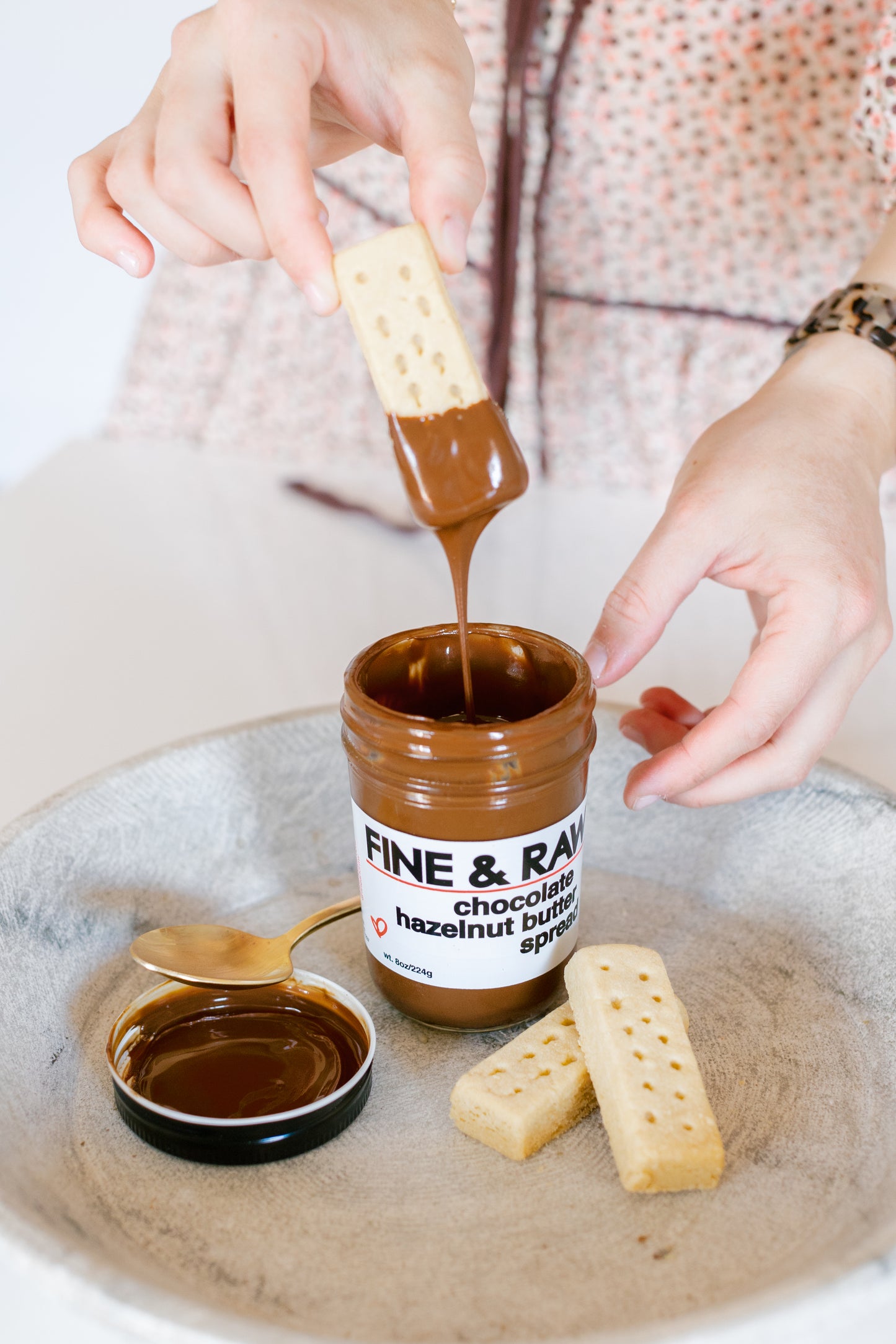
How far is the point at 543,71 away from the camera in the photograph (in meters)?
1.51

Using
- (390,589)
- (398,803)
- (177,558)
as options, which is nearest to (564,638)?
(390,589)

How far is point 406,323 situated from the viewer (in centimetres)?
77

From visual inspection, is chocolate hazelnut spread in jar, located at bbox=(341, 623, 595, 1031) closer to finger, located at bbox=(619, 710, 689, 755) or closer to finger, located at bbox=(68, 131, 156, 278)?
finger, located at bbox=(619, 710, 689, 755)

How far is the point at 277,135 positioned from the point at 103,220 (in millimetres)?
236

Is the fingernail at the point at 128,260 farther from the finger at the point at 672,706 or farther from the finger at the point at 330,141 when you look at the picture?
the finger at the point at 672,706

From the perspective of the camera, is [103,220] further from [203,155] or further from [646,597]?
[646,597]

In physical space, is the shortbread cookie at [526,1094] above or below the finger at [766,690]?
below

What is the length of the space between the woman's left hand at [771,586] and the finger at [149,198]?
431mm

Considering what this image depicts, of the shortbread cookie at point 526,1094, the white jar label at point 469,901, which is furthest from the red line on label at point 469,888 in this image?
the shortbread cookie at point 526,1094

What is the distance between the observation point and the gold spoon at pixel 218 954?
0.85m

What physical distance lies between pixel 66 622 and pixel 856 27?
4.11ft

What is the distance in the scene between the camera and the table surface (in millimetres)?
1325

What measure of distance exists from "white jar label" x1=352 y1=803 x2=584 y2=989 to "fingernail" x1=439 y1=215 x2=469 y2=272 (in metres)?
0.40

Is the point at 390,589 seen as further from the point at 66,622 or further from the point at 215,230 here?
the point at 215,230
